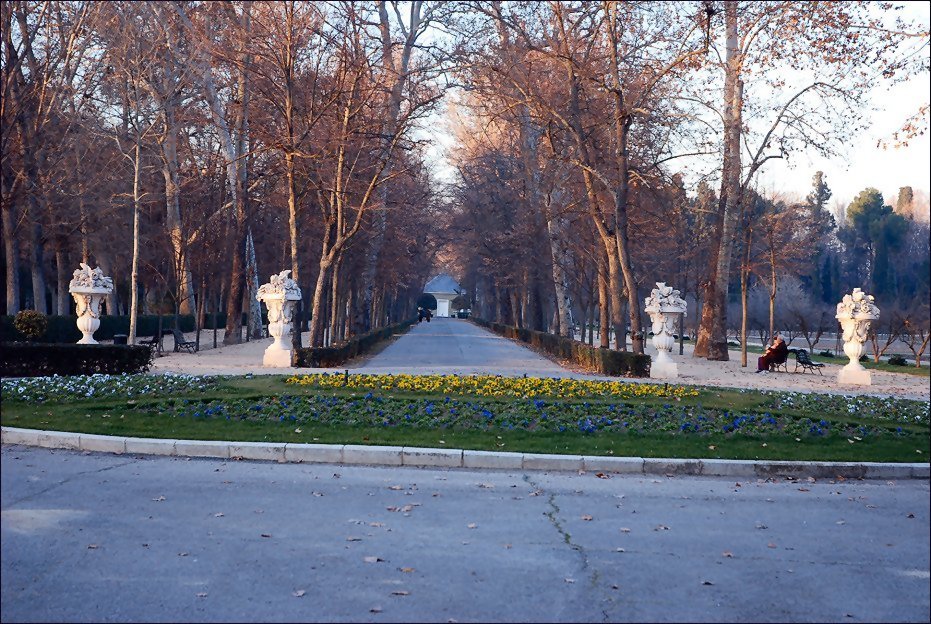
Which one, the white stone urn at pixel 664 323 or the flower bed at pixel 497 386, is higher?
the white stone urn at pixel 664 323

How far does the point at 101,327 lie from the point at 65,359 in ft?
74.8

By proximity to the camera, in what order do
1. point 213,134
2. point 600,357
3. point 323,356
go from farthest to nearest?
point 213,134 → point 600,357 → point 323,356

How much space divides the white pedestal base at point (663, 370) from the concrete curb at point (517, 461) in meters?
12.5

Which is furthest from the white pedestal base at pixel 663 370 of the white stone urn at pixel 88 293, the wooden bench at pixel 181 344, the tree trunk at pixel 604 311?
the wooden bench at pixel 181 344

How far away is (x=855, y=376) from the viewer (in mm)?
22766

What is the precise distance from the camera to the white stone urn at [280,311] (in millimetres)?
23641

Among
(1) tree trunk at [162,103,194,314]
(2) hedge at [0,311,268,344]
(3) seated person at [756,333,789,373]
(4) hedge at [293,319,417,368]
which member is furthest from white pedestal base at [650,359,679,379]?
(2) hedge at [0,311,268,344]

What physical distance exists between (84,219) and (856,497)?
117 feet

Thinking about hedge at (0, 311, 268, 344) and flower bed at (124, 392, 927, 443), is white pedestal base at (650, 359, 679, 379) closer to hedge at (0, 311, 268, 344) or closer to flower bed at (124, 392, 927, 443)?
flower bed at (124, 392, 927, 443)

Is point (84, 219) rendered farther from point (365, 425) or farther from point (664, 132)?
point (365, 425)

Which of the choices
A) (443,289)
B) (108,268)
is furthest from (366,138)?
(443,289)

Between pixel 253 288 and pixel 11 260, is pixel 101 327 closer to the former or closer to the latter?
pixel 253 288

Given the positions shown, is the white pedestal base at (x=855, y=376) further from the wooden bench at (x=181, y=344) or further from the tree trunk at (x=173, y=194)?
the tree trunk at (x=173, y=194)

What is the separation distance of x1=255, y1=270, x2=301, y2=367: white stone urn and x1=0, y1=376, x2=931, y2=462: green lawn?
763 cm
